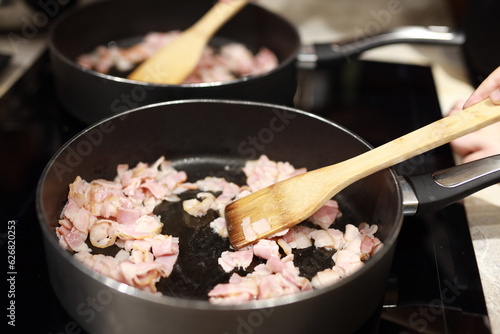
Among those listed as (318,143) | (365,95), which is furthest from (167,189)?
(365,95)

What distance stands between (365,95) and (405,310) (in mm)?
663

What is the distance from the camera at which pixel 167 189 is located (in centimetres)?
97

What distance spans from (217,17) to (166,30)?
25 centimetres

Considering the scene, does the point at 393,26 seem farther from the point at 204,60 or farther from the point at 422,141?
the point at 422,141

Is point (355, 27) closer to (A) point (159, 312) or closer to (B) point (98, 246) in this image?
(B) point (98, 246)

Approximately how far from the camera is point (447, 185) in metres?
0.82

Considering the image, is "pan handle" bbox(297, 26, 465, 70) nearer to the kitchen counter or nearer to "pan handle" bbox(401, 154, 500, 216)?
the kitchen counter

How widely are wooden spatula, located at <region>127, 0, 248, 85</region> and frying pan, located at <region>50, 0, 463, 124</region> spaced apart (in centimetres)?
12

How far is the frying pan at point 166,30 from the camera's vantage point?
3.43 ft

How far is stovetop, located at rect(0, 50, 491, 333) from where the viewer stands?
0.78m

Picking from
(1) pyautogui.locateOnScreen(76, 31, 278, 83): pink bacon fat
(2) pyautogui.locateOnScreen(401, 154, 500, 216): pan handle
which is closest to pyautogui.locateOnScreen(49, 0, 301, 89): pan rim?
(1) pyautogui.locateOnScreen(76, 31, 278, 83): pink bacon fat

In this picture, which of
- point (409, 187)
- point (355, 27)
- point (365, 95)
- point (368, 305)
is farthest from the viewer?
point (355, 27)

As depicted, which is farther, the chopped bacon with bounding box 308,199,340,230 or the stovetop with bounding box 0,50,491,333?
the chopped bacon with bounding box 308,199,340,230

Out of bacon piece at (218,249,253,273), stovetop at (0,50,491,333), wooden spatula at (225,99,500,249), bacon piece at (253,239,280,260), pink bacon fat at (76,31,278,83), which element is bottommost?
stovetop at (0,50,491,333)
